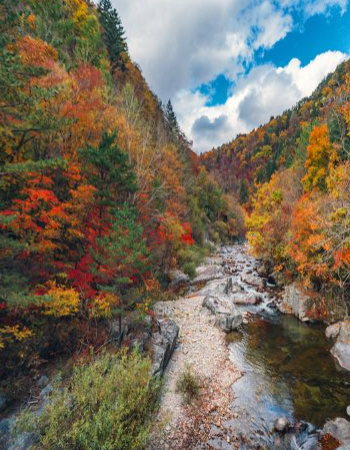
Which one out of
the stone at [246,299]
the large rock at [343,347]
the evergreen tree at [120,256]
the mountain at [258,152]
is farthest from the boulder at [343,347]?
the mountain at [258,152]

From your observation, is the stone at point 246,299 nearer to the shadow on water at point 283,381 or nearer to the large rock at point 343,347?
the shadow on water at point 283,381

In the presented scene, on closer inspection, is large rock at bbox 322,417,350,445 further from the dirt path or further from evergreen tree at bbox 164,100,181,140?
evergreen tree at bbox 164,100,181,140

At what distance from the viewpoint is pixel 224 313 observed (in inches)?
611

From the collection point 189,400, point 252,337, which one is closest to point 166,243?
point 252,337

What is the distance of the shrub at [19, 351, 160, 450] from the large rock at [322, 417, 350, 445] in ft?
19.6

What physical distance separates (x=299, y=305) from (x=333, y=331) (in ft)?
10.1

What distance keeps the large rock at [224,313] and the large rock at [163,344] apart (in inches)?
147

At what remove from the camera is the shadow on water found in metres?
8.07

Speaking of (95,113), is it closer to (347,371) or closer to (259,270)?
(347,371)

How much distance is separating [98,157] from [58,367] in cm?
916

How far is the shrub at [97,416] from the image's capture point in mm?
5230

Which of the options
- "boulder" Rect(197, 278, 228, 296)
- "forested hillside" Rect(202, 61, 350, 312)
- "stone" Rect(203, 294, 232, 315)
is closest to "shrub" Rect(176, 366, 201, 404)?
"stone" Rect(203, 294, 232, 315)

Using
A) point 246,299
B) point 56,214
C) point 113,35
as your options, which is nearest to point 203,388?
point 56,214

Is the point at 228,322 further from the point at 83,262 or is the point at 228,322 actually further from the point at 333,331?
the point at 83,262
